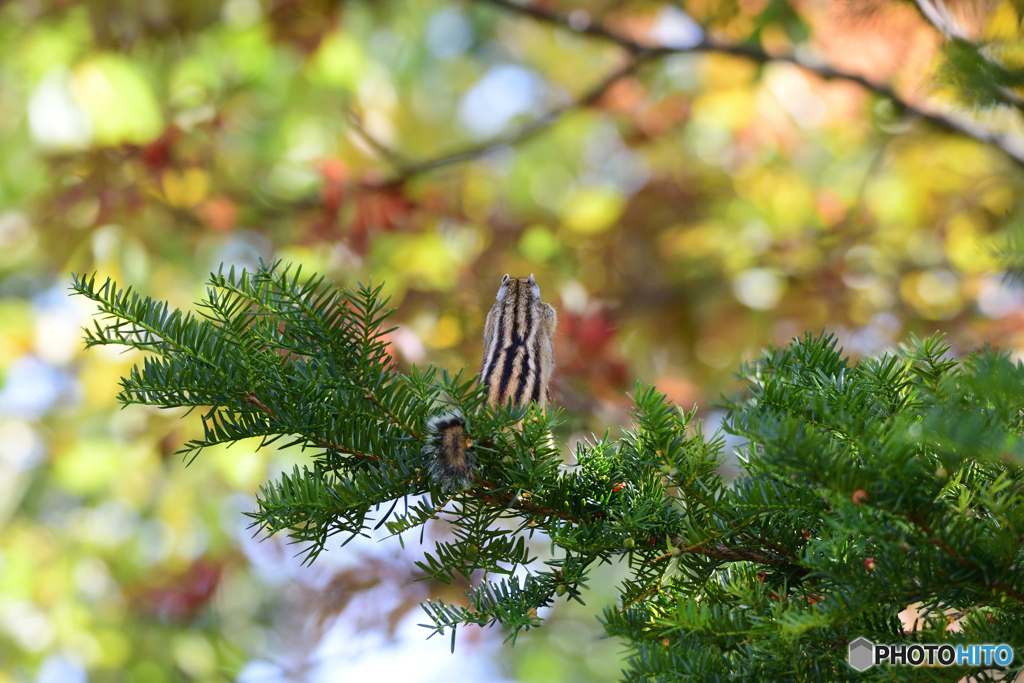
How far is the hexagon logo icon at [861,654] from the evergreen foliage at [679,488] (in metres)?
0.01

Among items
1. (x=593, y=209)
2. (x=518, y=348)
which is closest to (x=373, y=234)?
(x=593, y=209)

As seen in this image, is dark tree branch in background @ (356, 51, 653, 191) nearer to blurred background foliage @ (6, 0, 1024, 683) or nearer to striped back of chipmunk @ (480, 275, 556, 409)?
blurred background foliage @ (6, 0, 1024, 683)

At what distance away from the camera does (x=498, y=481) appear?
1.02 meters

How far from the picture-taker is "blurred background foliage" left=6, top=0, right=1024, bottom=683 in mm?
3676

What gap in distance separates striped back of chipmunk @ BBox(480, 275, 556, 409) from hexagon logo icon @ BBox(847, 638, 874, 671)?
761 mm

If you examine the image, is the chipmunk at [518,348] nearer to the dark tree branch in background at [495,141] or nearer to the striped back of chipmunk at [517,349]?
the striped back of chipmunk at [517,349]

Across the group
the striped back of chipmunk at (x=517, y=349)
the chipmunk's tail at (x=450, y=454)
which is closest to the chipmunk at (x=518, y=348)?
the striped back of chipmunk at (x=517, y=349)

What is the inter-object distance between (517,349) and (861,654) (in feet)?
3.13

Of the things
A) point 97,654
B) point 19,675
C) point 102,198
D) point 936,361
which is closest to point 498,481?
point 936,361

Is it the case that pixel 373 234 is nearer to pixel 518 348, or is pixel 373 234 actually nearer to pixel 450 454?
pixel 518 348

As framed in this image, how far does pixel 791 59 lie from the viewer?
350 cm

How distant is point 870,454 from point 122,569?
5.06m

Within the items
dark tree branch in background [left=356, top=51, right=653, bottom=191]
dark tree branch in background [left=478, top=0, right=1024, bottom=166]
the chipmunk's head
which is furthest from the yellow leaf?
the chipmunk's head

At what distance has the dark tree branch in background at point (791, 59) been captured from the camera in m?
3.12
